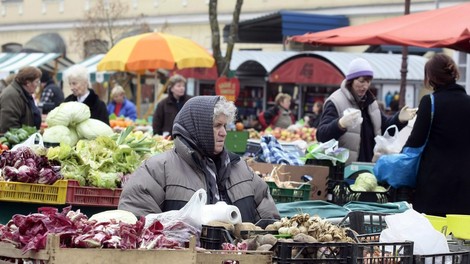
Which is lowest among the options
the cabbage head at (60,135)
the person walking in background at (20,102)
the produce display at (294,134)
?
the produce display at (294,134)

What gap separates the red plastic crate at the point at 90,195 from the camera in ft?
28.2

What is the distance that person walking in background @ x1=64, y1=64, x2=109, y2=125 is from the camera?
13.2 meters

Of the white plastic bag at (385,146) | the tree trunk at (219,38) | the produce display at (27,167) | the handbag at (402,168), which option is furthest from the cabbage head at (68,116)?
the tree trunk at (219,38)

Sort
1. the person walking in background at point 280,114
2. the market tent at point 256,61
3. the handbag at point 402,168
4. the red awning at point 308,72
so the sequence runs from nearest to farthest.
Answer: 1. the handbag at point 402,168
2. the person walking in background at point 280,114
3. the red awning at point 308,72
4. the market tent at point 256,61

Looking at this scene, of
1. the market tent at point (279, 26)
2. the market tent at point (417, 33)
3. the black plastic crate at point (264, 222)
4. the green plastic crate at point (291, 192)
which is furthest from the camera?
the market tent at point (279, 26)

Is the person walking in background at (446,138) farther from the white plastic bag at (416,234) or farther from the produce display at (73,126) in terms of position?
the produce display at (73,126)

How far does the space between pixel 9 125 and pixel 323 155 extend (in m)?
4.33

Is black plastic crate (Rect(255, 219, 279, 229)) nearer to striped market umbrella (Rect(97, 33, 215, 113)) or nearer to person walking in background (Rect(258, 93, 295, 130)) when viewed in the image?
striped market umbrella (Rect(97, 33, 215, 113))

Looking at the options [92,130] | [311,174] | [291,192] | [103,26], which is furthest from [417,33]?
[103,26]

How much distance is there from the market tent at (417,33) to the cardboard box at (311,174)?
2271 millimetres

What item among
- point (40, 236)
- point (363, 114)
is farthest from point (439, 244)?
point (363, 114)

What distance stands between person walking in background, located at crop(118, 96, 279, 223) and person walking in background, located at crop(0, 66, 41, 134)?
674 cm

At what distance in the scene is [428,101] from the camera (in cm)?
860

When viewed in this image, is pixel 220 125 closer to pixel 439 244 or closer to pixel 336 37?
pixel 439 244
